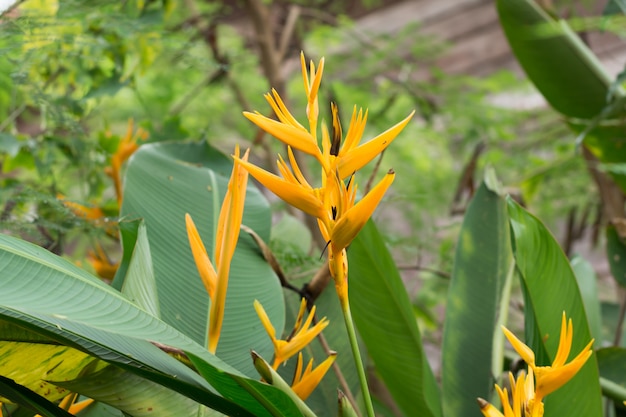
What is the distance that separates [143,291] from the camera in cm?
42

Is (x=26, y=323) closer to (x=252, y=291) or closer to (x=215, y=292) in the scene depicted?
(x=215, y=292)

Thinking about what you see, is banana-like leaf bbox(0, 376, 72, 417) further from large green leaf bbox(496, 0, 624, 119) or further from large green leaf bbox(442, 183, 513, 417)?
large green leaf bbox(496, 0, 624, 119)

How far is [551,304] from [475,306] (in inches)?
4.7

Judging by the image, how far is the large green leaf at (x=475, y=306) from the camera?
579 millimetres

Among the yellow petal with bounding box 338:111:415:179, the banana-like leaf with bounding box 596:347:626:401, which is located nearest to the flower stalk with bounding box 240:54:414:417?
the yellow petal with bounding box 338:111:415:179

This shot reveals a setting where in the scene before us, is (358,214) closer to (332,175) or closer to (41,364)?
(332,175)

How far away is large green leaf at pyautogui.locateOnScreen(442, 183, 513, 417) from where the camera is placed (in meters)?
0.58

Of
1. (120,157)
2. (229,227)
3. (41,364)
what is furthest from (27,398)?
(120,157)

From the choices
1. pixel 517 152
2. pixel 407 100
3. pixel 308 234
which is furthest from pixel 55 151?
pixel 407 100

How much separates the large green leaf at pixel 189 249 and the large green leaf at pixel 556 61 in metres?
0.46

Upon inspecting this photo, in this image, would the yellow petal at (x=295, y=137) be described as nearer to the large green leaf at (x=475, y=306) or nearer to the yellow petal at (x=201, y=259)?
the yellow petal at (x=201, y=259)

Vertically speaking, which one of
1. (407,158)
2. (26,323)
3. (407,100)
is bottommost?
(407,158)

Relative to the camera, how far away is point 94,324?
30 centimetres

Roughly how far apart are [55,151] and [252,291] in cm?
50
